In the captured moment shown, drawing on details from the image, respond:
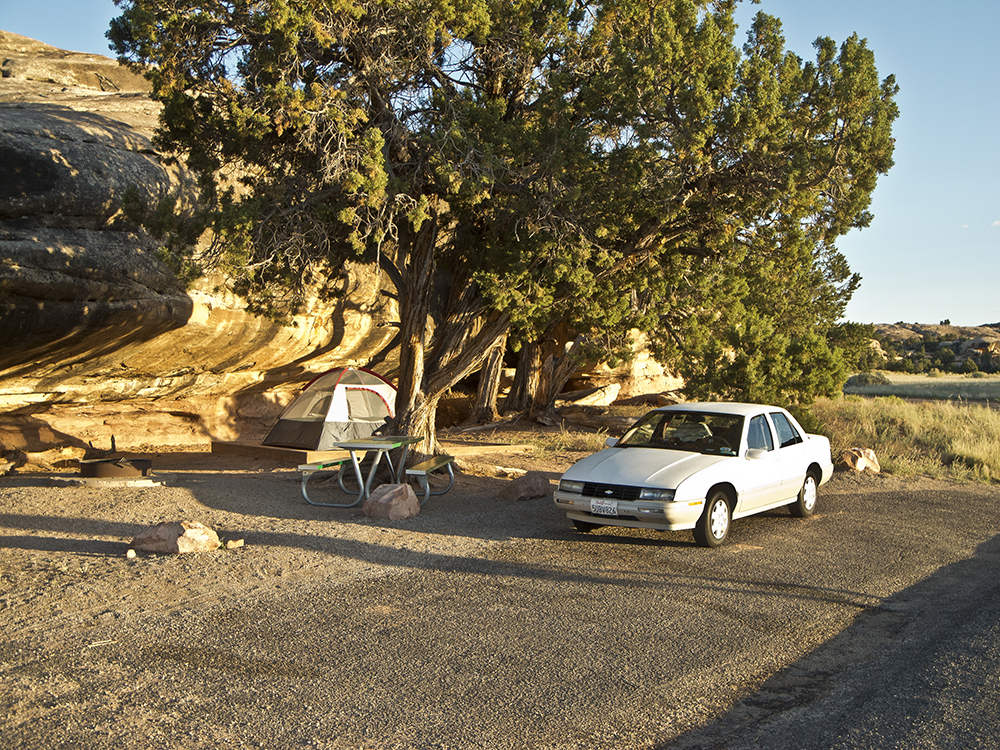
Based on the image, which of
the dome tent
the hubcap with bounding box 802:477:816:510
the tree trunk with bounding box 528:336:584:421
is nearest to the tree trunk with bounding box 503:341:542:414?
the tree trunk with bounding box 528:336:584:421

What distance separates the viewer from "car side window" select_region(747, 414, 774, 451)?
9438 millimetres

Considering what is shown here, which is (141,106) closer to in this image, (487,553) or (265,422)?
(265,422)

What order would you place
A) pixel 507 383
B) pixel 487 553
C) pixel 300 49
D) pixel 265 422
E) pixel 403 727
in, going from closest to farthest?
pixel 403 727, pixel 487 553, pixel 300 49, pixel 265 422, pixel 507 383

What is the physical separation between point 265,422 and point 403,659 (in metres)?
16.6

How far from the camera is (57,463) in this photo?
50.1 ft

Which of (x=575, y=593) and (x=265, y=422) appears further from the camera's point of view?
(x=265, y=422)

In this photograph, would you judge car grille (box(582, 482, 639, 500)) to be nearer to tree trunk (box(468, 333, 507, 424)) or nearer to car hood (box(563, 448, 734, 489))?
car hood (box(563, 448, 734, 489))

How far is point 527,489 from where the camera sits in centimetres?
1127

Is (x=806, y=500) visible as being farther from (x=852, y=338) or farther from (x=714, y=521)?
(x=852, y=338)

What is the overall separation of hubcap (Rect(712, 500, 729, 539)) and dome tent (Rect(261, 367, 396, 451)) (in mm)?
9701

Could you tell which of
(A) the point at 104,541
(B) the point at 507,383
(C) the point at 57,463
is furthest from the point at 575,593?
(B) the point at 507,383

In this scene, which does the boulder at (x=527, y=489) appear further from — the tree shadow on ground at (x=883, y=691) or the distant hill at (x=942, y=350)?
the distant hill at (x=942, y=350)

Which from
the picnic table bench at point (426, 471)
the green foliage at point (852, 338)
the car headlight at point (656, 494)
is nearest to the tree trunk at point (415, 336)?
the picnic table bench at point (426, 471)

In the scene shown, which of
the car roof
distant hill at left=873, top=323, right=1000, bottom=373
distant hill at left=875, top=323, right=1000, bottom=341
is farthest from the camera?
distant hill at left=875, top=323, right=1000, bottom=341
